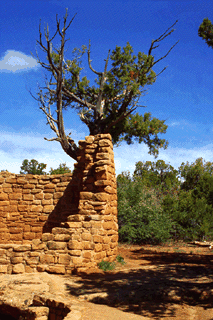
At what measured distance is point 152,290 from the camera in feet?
17.1

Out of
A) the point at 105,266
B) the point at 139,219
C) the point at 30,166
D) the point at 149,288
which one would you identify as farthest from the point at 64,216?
the point at 30,166

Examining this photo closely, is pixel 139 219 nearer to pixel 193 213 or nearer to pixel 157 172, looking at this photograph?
pixel 193 213

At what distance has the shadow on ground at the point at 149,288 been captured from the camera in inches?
188

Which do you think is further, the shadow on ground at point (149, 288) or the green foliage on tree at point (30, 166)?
the green foliage on tree at point (30, 166)

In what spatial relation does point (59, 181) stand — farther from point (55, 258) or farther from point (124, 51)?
point (124, 51)

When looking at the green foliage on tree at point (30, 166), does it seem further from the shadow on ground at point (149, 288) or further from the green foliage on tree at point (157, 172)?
the shadow on ground at point (149, 288)

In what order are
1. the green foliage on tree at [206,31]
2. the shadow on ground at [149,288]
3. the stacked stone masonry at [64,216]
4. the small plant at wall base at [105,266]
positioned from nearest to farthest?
the shadow on ground at [149,288] < the stacked stone masonry at [64,216] < the small plant at wall base at [105,266] < the green foliage on tree at [206,31]

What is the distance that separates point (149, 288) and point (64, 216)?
4.65 metres

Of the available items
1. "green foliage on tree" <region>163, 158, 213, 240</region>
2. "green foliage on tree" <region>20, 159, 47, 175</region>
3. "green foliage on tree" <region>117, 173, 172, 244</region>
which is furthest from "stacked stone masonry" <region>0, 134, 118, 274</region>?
"green foliage on tree" <region>20, 159, 47, 175</region>

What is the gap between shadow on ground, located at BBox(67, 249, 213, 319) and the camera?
4773 mm

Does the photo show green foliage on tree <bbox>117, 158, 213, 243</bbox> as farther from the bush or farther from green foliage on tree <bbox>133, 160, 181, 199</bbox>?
green foliage on tree <bbox>133, 160, 181, 199</bbox>

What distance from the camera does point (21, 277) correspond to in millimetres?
6332

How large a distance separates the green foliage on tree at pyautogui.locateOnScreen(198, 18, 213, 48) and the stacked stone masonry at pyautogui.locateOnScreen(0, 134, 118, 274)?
16.8 feet

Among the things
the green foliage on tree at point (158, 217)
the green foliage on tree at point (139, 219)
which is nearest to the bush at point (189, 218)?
the green foliage on tree at point (158, 217)
